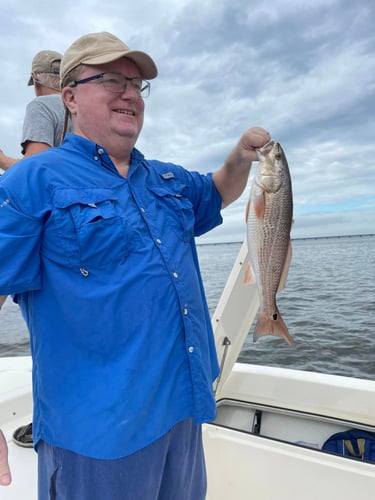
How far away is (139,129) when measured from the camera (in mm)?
2080

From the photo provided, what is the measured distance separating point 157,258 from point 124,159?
A: 1.90 feet

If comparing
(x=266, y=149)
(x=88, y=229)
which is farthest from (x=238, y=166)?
(x=88, y=229)

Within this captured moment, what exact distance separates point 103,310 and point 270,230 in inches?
40.9

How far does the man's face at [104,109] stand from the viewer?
1.97 meters

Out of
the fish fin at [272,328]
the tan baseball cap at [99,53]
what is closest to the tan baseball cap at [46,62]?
the tan baseball cap at [99,53]

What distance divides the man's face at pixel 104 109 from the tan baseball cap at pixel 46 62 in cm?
105

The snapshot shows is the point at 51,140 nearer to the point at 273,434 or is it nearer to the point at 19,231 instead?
the point at 19,231

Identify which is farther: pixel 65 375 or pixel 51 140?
pixel 51 140

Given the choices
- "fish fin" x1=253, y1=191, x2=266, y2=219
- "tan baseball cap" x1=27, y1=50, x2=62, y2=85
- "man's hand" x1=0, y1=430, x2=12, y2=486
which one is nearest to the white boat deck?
"man's hand" x1=0, y1=430, x2=12, y2=486

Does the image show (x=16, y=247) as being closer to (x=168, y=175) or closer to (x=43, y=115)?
(x=168, y=175)

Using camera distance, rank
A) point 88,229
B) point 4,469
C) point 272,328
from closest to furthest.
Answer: point 4,469 → point 88,229 → point 272,328

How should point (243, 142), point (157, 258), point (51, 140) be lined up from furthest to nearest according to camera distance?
point (51, 140)
point (243, 142)
point (157, 258)

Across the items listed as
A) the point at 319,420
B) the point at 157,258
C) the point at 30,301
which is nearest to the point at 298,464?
the point at 319,420

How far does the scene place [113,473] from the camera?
5.37 ft
